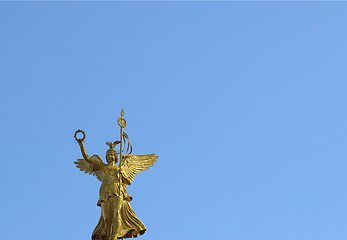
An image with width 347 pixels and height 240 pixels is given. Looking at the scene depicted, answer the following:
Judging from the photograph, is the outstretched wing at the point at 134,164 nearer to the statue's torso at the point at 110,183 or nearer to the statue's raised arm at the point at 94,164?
the statue's torso at the point at 110,183

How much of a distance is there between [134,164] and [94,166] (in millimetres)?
1286

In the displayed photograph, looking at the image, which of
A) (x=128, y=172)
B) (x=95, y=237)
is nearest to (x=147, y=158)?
(x=128, y=172)

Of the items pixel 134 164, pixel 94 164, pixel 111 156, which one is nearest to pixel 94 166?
pixel 94 164

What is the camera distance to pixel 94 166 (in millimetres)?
31219

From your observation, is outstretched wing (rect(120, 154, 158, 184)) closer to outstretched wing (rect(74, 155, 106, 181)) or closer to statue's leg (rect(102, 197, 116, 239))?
outstretched wing (rect(74, 155, 106, 181))

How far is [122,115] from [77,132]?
64.6 inches

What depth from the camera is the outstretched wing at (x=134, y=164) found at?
31.3 m

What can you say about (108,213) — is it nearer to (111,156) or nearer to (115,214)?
(115,214)

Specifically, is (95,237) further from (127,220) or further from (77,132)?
(77,132)

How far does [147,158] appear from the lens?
31.9m

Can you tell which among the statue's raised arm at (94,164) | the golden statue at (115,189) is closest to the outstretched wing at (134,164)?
the golden statue at (115,189)

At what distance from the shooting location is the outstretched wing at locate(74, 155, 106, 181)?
31203 millimetres

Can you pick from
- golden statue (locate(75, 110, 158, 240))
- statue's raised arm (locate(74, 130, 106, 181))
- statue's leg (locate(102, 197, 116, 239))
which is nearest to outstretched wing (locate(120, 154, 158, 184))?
golden statue (locate(75, 110, 158, 240))

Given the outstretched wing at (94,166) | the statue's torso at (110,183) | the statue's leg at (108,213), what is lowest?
the statue's leg at (108,213)
